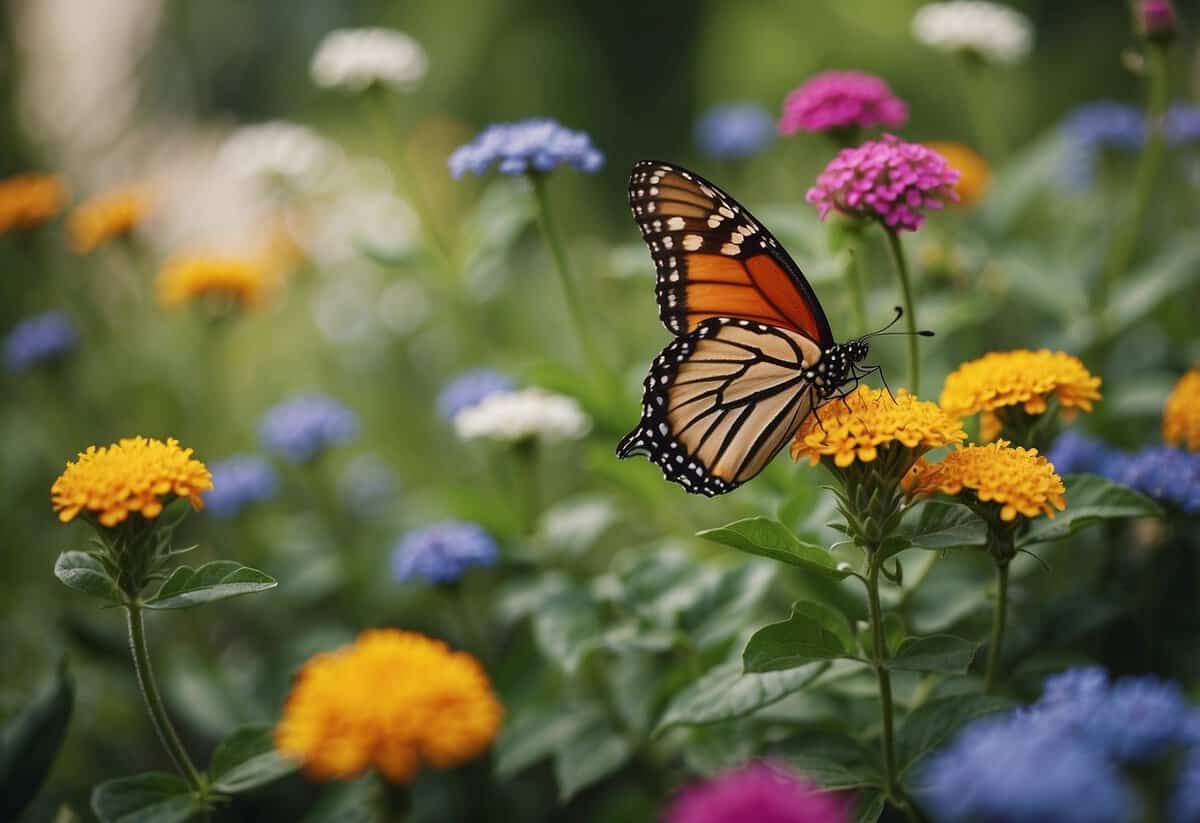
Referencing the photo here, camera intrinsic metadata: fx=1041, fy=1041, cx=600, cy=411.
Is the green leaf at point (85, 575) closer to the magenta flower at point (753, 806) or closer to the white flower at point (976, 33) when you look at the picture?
the magenta flower at point (753, 806)

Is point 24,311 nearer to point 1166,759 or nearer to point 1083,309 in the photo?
point 1083,309

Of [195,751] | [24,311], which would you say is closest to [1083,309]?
[195,751]

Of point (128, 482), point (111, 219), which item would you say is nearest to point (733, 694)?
→ point (128, 482)

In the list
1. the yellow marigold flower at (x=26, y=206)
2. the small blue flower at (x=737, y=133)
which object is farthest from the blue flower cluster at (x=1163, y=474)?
the yellow marigold flower at (x=26, y=206)

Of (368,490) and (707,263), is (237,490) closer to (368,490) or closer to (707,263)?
(368,490)

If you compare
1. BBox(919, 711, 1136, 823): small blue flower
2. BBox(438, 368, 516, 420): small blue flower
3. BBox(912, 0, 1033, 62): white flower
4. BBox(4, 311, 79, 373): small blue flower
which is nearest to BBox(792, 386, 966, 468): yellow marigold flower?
BBox(919, 711, 1136, 823): small blue flower

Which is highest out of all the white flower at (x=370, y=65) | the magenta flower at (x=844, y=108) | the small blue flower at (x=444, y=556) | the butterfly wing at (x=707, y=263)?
the white flower at (x=370, y=65)
